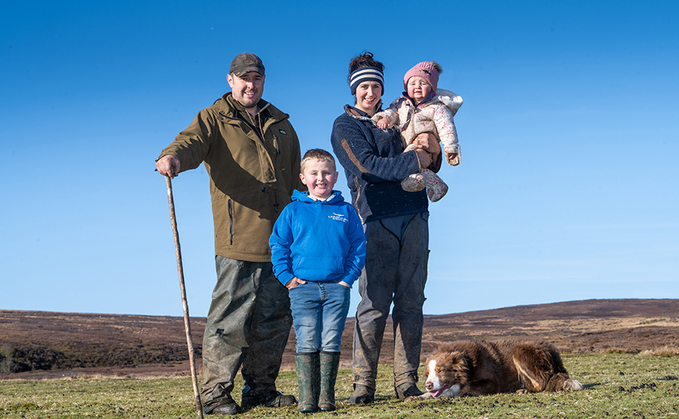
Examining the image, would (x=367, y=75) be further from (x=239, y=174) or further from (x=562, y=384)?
(x=562, y=384)

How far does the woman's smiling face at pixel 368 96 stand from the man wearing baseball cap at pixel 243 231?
1006 mm

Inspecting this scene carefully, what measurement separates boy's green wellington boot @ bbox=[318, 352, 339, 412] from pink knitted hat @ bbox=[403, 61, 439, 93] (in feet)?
9.82

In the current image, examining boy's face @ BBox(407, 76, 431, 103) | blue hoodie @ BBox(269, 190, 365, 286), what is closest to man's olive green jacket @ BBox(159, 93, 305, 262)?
blue hoodie @ BBox(269, 190, 365, 286)

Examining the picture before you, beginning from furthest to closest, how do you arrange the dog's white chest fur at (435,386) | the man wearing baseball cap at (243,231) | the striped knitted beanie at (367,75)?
the striped knitted beanie at (367,75) → the man wearing baseball cap at (243,231) → the dog's white chest fur at (435,386)

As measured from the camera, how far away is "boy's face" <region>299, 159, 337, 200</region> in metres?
5.12

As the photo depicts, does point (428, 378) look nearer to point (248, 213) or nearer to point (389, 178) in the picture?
point (389, 178)

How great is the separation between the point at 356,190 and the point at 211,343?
7.05 feet

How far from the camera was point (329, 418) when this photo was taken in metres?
4.38

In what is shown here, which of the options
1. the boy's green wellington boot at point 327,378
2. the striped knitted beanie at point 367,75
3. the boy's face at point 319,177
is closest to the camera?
the boy's green wellington boot at point 327,378

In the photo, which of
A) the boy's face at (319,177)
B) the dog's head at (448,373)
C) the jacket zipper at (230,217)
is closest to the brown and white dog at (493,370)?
the dog's head at (448,373)

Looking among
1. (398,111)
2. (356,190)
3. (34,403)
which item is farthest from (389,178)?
(34,403)

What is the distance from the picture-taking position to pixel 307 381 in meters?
4.85

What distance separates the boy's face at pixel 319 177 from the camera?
512 centimetres

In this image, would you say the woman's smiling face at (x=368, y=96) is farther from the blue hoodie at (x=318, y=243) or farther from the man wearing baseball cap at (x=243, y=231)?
the blue hoodie at (x=318, y=243)
